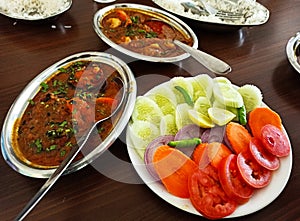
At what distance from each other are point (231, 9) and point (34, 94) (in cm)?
89

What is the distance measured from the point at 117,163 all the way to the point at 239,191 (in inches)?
12.6

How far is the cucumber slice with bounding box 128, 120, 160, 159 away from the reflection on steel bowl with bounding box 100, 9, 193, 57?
0.34 meters

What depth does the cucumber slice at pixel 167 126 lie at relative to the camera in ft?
3.07

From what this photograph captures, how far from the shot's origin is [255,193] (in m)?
0.84

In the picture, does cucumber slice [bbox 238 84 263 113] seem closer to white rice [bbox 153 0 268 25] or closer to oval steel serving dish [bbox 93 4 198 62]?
oval steel serving dish [bbox 93 4 198 62]

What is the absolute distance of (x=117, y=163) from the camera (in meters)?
0.94

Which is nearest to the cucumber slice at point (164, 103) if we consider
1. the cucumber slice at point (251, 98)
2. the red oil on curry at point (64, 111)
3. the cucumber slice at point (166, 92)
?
the cucumber slice at point (166, 92)

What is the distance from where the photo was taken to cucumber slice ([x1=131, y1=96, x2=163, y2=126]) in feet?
3.19

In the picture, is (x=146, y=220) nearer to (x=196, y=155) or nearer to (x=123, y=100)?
(x=196, y=155)

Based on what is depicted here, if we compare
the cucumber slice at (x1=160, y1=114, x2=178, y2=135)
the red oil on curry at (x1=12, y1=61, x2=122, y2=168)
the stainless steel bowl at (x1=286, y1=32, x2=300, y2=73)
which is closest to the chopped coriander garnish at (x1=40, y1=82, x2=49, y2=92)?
the red oil on curry at (x1=12, y1=61, x2=122, y2=168)

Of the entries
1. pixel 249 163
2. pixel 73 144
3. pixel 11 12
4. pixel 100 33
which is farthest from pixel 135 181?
pixel 11 12

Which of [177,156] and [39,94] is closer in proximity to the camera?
[177,156]

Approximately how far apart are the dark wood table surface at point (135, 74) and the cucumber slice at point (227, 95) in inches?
8.0

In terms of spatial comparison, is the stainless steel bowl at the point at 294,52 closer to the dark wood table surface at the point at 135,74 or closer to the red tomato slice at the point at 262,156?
A: the dark wood table surface at the point at 135,74
